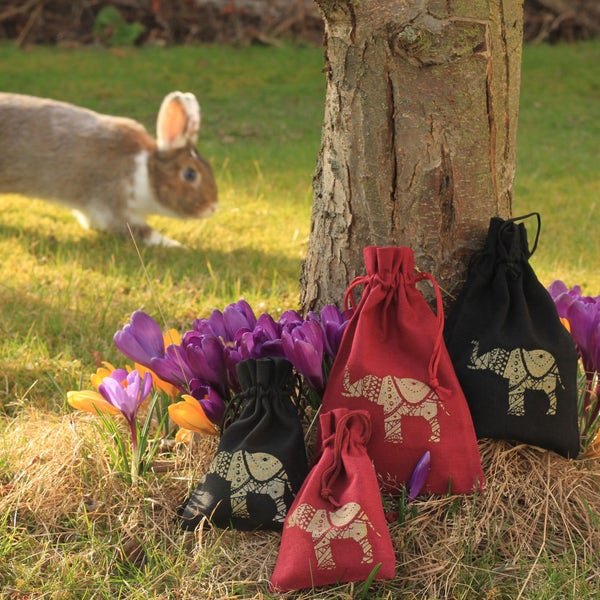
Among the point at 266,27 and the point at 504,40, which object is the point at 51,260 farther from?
the point at 266,27

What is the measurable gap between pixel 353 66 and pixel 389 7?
182 millimetres

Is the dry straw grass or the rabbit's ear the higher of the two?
the rabbit's ear

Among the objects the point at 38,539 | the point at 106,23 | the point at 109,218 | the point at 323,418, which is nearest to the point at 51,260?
the point at 109,218

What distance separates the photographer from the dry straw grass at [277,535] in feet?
7.21

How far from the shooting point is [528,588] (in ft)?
7.07

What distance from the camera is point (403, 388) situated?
2.32 metres

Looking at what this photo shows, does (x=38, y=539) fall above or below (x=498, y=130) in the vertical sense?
below

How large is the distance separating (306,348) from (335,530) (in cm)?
51

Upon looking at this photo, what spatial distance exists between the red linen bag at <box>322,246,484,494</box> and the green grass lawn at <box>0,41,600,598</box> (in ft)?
0.84

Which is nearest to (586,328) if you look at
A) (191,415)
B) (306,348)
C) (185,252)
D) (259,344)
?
(306,348)

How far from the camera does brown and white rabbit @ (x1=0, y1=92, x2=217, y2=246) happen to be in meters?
5.09

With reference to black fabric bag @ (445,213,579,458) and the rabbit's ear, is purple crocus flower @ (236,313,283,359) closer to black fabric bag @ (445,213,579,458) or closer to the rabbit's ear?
black fabric bag @ (445,213,579,458)

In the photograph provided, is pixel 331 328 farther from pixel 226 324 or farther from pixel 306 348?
pixel 226 324

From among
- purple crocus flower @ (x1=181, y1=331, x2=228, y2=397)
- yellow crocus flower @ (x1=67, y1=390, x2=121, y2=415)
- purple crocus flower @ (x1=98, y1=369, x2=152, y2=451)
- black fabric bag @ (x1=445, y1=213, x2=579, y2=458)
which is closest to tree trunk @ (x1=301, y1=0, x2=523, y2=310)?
black fabric bag @ (x1=445, y1=213, x2=579, y2=458)
